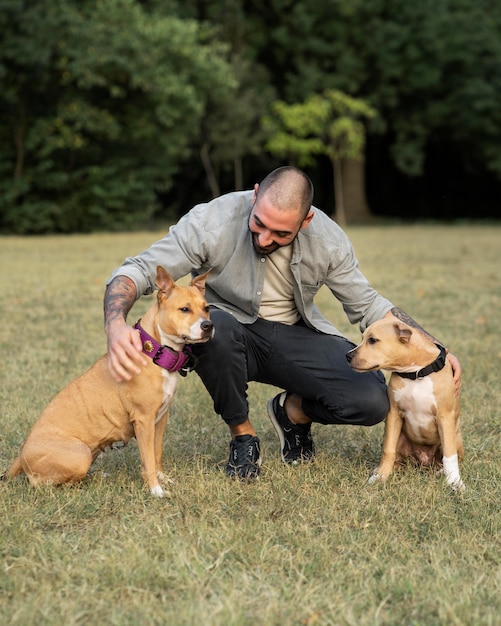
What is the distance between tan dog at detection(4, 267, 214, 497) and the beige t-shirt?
2.08ft

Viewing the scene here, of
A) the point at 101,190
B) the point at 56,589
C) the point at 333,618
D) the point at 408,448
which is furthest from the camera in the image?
the point at 101,190

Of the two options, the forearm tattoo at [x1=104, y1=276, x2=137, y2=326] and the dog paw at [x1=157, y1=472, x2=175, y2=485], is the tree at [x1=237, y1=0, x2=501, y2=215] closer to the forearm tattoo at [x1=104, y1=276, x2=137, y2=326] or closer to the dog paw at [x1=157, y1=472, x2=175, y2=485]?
the forearm tattoo at [x1=104, y1=276, x2=137, y2=326]

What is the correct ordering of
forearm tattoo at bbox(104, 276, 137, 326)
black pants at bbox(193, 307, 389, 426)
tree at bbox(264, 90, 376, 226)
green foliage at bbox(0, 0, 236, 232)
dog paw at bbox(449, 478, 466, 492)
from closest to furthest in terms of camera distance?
1. forearm tattoo at bbox(104, 276, 137, 326)
2. dog paw at bbox(449, 478, 466, 492)
3. black pants at bbox(193, 307, 389, 426)
4. green foliage at bbox(0, 0, 236, 232)
5. tree at bbox(264, 90, 376, 226)

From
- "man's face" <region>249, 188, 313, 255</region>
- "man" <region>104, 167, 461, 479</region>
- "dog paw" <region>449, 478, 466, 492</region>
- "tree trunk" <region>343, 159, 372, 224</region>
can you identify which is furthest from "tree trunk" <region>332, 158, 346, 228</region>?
"dog paw" <region>449, 478, 466, 492</region>

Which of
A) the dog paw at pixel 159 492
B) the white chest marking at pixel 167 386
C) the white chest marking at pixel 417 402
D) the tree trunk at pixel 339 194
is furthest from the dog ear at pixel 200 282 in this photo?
the tree trunk at pixel 339 194

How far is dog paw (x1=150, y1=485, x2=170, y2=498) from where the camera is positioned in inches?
144

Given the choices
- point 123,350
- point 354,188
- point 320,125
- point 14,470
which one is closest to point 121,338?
point 123,350

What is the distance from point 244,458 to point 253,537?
0.89m

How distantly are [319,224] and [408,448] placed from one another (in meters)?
1.27

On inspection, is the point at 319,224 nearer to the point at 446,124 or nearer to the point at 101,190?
the point at 101,190

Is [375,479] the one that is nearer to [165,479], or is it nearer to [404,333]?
[404,333]

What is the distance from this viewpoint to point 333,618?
2572 mm

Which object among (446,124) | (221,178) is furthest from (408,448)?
(221,178)

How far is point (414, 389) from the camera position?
Answer: 3902 millimetres
